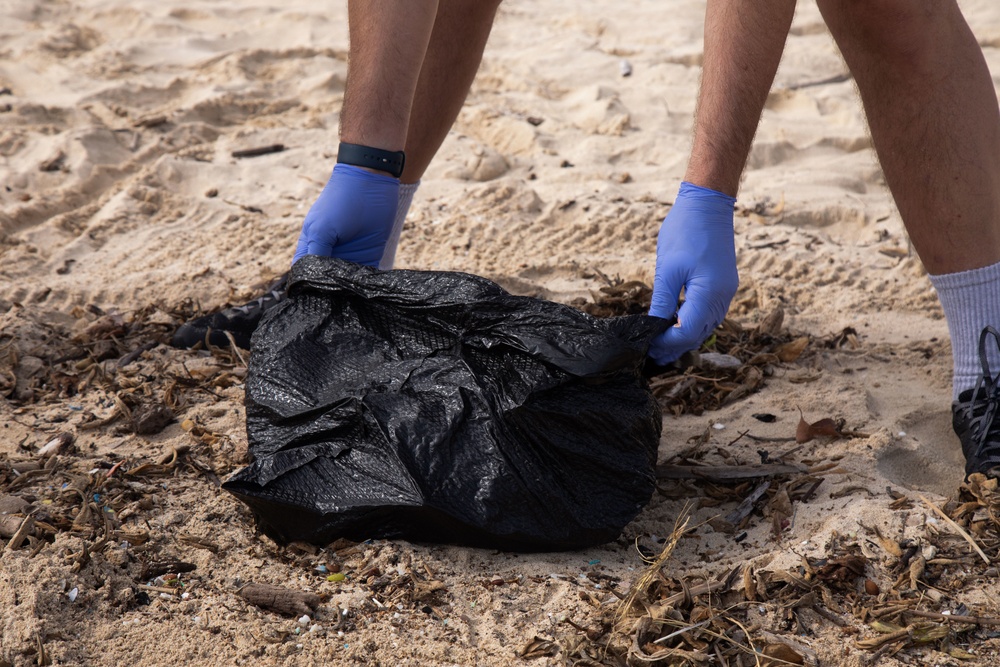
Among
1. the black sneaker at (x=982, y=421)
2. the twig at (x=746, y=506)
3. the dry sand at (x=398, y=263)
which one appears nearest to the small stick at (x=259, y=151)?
the dry sand at (x=398, y=263)

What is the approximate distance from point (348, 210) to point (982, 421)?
4.90 ft

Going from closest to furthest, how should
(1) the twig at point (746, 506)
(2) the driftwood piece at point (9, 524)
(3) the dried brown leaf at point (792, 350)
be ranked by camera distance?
1. (2) the driftwood piece at point (9, 524)
2. (1) the twig at point (746, 506)
3. (3) the dried brown leaf at point (792, 350)

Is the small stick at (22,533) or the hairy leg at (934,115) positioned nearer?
the small stick at (22,533)

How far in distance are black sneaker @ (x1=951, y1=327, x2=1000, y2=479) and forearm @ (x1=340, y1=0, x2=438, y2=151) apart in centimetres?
143

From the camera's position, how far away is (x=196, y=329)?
97.6 inches

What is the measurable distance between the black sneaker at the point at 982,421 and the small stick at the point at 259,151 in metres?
2.85

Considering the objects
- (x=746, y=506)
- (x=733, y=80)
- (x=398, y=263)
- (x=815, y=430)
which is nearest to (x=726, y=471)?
(x=746, y=506)

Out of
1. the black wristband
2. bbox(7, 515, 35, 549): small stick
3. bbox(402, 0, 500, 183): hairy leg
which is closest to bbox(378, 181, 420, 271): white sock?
bbox(402, 0, 500, 183): hairy leg

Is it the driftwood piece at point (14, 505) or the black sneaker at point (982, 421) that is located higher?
the black sneaker at point (982, 421)

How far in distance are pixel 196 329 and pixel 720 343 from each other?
58.6 inches

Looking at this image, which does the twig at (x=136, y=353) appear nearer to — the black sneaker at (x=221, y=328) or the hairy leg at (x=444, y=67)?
the black sneaker at (x=221, y=328)

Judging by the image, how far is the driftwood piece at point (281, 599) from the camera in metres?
1.48

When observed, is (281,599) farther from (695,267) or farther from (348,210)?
(695,267)

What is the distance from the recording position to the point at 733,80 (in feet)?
6.00
